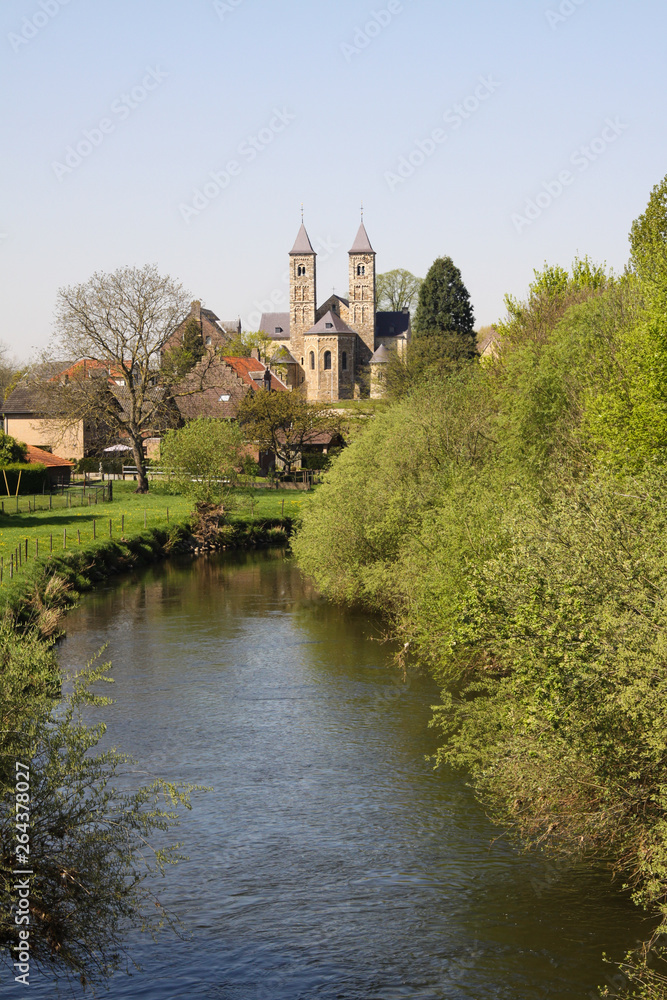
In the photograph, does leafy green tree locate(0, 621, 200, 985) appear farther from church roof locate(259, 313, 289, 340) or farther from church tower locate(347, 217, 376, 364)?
church roof locate(259, 313, 289, 340)

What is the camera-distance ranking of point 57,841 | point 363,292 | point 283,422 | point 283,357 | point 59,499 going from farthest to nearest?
point 363,292
point 283,357
point 283,422
point 59,499
point 57,841

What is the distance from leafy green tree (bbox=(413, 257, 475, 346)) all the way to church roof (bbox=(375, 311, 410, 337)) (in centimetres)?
4897

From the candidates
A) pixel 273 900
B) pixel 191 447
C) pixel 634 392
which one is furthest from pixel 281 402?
pixel 273 900

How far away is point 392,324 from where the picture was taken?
13162cm

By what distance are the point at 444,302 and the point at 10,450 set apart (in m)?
38.9

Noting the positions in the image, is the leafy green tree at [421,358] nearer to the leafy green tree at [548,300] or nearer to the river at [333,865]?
the leafy green tree at [548,300]

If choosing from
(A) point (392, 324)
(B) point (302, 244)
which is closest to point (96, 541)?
(A) point (392, 324)

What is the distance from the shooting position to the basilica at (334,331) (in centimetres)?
12431

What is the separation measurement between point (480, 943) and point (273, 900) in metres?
3.18

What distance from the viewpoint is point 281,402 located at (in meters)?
75.2

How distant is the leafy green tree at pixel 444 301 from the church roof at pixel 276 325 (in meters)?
54.2

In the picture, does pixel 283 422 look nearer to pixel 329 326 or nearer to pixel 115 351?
pixel 115 351

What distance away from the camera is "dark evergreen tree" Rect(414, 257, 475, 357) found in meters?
80.6

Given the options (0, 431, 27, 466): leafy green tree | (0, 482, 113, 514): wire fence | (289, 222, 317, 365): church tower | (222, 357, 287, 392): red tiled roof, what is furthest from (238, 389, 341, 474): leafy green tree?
(289, 222, 317, 365): church tower
